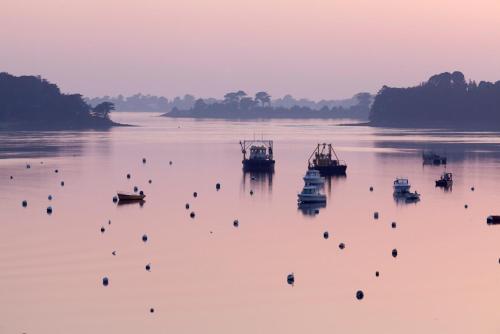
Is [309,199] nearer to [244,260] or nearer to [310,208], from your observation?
[310,208]

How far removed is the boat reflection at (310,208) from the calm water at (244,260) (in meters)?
1.21

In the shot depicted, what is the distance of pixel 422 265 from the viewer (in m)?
62.4

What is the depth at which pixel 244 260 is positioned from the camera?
6334 centimetres

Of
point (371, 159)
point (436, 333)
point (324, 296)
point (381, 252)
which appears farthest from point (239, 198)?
point (371, 159)

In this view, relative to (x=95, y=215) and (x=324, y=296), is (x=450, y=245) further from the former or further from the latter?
(x=95, y=215)

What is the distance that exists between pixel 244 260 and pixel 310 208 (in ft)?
89.0

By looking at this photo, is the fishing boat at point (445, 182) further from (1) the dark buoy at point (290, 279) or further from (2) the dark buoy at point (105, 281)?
(2) the dark buoy at point (105, 281)

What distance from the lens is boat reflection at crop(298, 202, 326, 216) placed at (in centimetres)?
8644

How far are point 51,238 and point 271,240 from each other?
51.3ft

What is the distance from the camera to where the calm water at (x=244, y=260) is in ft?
161

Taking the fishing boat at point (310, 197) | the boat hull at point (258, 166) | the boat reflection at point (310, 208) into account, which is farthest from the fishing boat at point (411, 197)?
the boat hull at point (258, 166)

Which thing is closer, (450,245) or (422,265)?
(422,265)

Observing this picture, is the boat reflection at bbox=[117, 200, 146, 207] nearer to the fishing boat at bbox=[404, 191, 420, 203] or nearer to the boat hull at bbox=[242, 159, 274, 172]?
the fishing boat at bbox=[404, 191, 420, 203]

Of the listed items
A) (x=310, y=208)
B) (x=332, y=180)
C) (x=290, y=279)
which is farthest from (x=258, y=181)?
(x=290, y=279)
